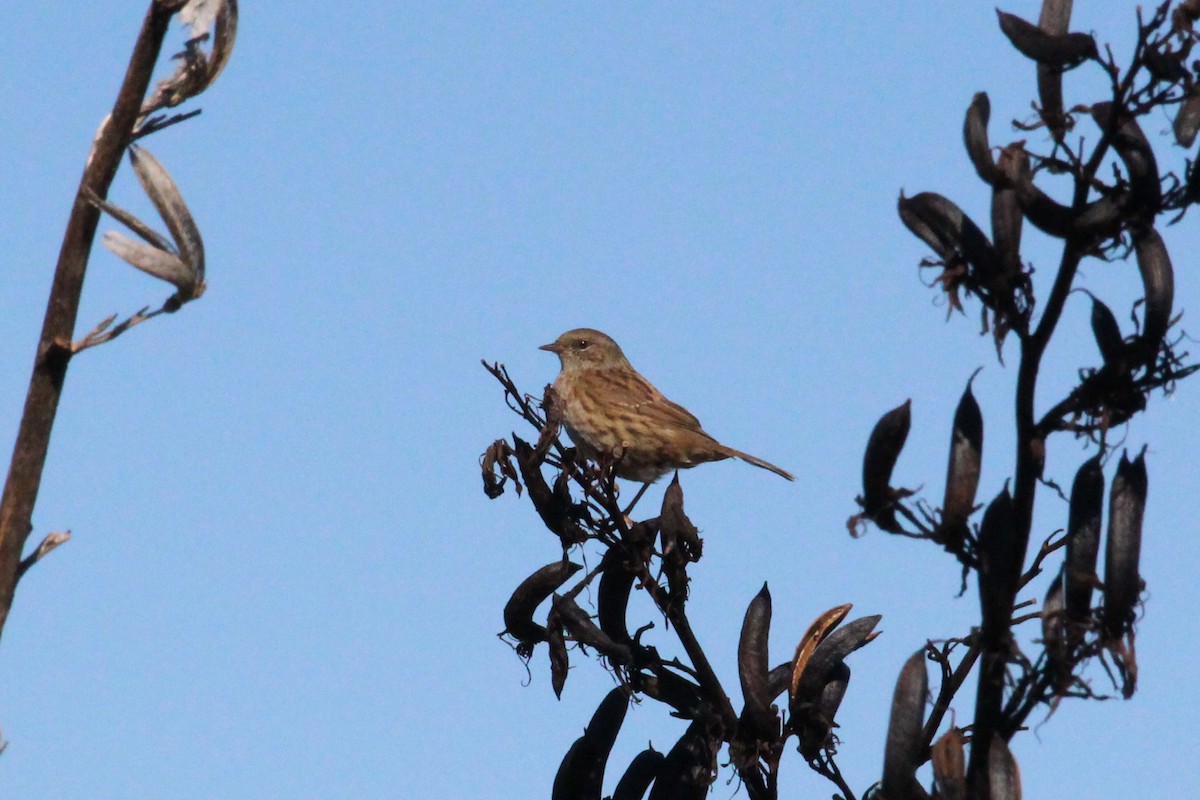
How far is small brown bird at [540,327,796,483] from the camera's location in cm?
818

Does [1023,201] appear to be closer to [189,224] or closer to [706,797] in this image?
[189,224]

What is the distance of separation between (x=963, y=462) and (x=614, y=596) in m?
1.65

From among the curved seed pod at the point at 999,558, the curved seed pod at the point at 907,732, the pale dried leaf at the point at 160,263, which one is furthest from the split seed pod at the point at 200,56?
the curved seed pod at the point at 907,732

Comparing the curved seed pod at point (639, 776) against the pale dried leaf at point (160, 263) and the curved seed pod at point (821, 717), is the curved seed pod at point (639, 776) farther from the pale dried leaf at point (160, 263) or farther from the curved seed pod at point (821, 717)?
the pale dried leaf at point (160, 263)

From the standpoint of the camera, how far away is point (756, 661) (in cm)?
369

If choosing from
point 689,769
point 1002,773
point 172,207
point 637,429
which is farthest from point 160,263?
point 637,429

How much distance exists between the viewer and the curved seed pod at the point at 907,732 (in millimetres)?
2529

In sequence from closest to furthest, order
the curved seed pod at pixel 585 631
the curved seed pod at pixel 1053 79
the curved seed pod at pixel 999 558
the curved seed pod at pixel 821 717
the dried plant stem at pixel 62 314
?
the dried plant stem at pixel 62 314, the curved seed pod at pixel 999 558, the curved seed pod at pixel 1053 79, the curved seed pod at pixel 821 717, the curved seed pod at pixel 585 631

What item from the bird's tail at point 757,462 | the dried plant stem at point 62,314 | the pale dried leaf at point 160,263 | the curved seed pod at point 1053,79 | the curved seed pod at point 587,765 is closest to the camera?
the dried plant stem at point 62,314

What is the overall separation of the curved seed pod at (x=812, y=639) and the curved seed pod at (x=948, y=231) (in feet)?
4.77

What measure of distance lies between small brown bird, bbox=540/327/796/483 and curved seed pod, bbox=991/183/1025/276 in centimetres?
545

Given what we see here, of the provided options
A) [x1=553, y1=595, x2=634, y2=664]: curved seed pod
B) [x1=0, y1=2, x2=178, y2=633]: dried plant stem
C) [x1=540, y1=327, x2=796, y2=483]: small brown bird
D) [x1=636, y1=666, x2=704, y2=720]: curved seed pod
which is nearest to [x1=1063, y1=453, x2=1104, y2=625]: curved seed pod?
[x1=636, y1=666, x2=704, y2=720]: curved seed pod

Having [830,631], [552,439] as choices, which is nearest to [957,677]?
[830,631]

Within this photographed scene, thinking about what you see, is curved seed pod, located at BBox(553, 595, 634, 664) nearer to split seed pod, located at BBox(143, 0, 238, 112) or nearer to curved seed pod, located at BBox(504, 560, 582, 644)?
curved seed pod, located at BBox(504, 560, 582, 644)
